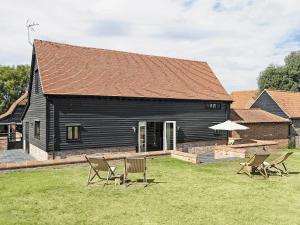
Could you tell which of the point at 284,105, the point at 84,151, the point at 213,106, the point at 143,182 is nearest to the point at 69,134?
the point at 84,151

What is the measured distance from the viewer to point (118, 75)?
22344 mm

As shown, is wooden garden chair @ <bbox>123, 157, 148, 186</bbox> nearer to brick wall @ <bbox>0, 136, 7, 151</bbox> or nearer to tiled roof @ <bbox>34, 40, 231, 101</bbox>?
tiled roof @ <bbox>34, 40, 231, 101</bbox>

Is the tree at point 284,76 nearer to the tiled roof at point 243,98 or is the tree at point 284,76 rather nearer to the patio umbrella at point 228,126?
the tiled roof at point 243,98

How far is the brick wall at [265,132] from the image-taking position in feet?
89.9

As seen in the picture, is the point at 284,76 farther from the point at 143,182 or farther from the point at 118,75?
the point at 143,182

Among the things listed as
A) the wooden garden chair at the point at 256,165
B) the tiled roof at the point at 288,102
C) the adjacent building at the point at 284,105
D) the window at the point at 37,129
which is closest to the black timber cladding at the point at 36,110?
the window at the point at 37,129

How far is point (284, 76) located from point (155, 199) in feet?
159

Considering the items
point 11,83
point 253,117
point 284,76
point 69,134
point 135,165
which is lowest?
point 135,165

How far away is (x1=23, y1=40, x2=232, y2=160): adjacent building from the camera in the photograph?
18.7m

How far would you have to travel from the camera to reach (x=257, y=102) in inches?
1409

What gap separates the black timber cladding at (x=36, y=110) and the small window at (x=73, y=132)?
135 cm

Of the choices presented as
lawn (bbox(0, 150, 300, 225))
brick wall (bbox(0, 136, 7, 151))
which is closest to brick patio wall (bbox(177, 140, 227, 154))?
lawn (bbox(0, 150, 300, 225))

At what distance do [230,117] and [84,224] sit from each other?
70.1 ft

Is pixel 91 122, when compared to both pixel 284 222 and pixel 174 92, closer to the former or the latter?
pixel 174 92
